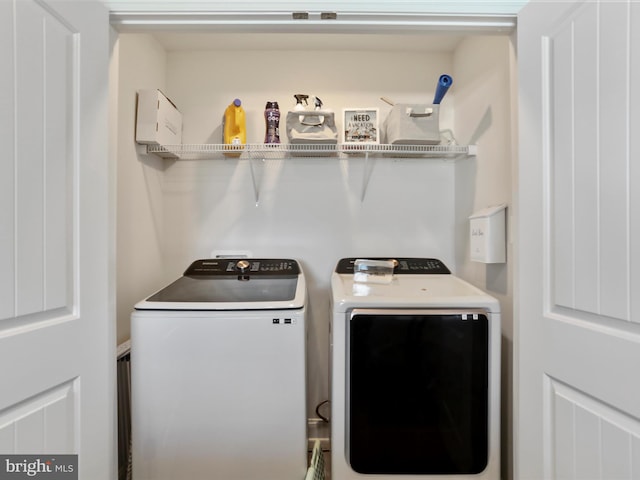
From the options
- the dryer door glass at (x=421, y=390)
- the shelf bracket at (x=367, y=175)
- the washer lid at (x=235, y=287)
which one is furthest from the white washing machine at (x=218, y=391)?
the shelf bracket at (x=367, y=175)

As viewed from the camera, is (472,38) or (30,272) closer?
(30,272)

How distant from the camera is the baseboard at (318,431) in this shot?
6.58 ft

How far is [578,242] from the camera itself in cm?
86

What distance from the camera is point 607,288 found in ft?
2.58

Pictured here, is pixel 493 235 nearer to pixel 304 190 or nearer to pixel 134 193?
pixel 304 190

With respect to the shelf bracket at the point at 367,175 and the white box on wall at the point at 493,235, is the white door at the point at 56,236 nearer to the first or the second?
the shelf bracket at the point at 367,175

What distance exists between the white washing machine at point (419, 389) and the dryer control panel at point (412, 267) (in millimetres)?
537

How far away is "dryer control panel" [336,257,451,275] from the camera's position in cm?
180

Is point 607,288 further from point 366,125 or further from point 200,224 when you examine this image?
point 200,224

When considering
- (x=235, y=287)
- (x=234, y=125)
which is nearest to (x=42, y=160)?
(x=235, y=287)

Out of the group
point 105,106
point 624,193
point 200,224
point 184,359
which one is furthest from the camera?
point 200,224

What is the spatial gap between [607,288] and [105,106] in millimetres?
1594

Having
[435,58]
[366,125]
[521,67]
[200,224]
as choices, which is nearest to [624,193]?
[521,67]

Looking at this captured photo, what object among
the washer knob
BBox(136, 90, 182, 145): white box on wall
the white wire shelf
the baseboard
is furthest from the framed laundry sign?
the baseboard
